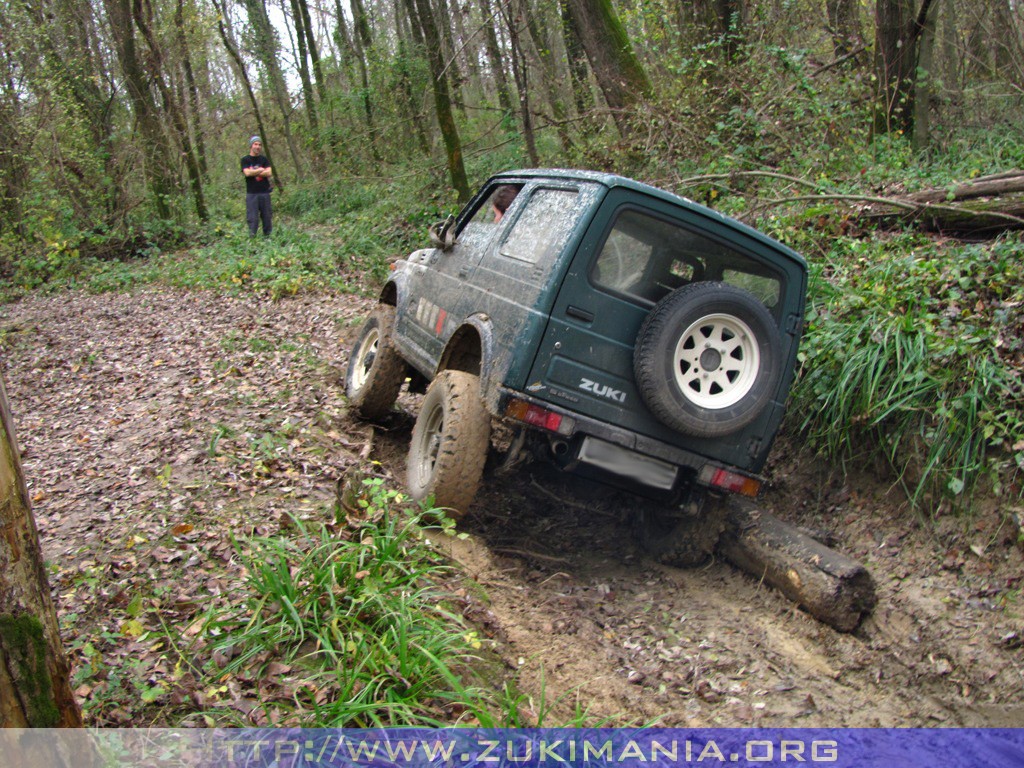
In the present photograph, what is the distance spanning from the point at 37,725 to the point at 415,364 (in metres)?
3.79

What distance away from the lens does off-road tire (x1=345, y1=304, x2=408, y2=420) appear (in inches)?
250

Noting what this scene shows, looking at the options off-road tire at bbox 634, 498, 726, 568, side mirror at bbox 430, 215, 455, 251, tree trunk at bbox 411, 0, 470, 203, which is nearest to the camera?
off-road tire at bbox 634, 498, 726, 568

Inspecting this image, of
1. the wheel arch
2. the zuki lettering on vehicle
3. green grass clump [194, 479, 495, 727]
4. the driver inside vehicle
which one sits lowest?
green grass clump [194, 479, 495, 727]

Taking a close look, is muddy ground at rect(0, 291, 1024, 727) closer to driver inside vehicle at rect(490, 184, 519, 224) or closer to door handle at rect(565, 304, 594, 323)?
door handle at rect(565, 304, 594, 323)

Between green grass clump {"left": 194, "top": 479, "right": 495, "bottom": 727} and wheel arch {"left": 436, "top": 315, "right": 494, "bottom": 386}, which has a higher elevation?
wheel arch {"left": 436, "top": 315, "right": 494, "bottom": 386}

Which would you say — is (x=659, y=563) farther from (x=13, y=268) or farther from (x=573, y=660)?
(x=13, y=268)

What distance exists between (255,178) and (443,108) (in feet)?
12.2

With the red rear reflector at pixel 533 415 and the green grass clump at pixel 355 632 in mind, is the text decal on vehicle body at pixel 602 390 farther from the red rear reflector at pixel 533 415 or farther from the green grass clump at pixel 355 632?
the green grass clump at pixel 355 632

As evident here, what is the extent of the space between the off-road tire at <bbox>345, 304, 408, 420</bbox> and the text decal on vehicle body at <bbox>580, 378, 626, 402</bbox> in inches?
90.9

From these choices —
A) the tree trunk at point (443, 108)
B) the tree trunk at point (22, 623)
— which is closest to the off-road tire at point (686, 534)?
the tree trunk at point (22, 623)

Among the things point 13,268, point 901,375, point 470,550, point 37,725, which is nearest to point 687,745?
point 470,550

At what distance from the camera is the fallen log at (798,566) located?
423 cm

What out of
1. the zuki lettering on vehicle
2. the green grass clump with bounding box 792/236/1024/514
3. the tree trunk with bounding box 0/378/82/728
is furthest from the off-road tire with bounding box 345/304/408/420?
the tree trunk with bounding box 0/378/82/728

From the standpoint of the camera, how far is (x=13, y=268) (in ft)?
48.1
